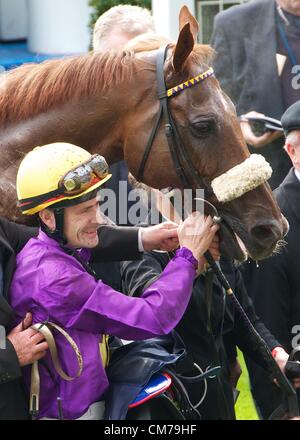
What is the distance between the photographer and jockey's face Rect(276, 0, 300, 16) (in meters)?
5.42

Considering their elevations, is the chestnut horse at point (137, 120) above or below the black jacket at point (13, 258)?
above

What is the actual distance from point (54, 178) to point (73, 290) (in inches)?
13.8

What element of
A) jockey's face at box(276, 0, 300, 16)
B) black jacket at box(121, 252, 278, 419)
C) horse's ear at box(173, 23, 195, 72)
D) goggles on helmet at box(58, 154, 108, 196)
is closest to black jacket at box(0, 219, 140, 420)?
black jacket at box(121, 252, 278, 419)

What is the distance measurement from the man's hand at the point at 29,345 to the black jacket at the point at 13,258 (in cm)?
2

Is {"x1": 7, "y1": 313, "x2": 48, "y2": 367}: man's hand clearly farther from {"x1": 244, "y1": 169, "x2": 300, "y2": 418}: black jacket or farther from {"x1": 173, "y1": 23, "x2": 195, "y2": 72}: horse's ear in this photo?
{"x1": 244, "y1": 169, "x2": 300, "y2": 418}: black jacket

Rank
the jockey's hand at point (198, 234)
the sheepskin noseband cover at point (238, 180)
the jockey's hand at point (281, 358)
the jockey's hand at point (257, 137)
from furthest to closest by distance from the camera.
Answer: the jockey's hand at point (257, 137)
the jockey's hand at point (281, 358)
the sheepskin noseband cover at point (238, 180)
the jockey's hand at point (198, 234)

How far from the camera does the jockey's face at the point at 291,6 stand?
5422 millimetres

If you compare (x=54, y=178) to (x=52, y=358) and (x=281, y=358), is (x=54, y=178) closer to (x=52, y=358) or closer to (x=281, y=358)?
(x=52, y=358)

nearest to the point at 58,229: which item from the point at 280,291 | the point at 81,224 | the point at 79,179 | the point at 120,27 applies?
the point at 81,224

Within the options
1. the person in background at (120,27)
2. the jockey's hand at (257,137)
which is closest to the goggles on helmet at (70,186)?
the person in background at (120,27)

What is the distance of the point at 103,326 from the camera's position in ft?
9.17

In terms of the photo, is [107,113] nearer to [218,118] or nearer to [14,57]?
[218,118]

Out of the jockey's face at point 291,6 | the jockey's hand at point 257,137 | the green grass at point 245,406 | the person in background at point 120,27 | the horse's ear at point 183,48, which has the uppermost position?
the horse's ear at point 183,48

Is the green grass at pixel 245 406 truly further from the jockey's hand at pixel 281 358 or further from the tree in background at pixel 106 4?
the tree in background at pixel 106 4
